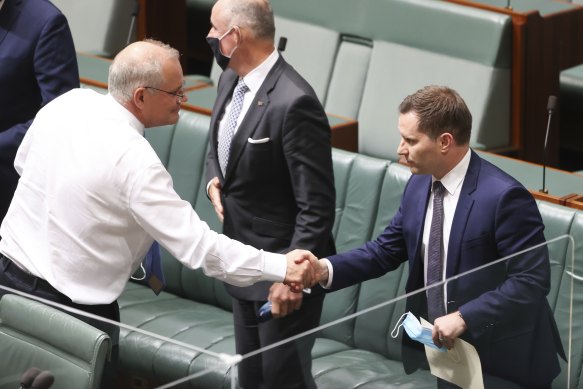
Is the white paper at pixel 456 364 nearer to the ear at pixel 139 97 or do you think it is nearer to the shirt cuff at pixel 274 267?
the shirt cuff at pixel 274 267

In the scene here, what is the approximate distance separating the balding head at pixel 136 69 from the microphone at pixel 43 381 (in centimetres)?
56

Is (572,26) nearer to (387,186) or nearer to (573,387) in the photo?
(387,186)

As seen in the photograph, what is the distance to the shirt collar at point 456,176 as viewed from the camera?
6.61 feet

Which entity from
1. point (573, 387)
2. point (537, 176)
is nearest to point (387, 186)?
point (537, 176)

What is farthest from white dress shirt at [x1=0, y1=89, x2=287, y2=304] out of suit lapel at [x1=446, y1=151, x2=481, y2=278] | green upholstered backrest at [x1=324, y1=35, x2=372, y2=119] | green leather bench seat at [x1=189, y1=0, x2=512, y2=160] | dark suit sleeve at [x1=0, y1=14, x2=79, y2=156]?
green upholstered backrest at [x1=324, y1=35, x2=372, y2=119]

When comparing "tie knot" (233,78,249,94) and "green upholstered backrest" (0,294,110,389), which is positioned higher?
"tie knot" (233,78,249,94)

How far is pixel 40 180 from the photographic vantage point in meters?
2.08

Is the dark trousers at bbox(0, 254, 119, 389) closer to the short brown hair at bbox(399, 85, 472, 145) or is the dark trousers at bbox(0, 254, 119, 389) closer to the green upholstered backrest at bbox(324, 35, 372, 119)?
the short brown hair at bbox(399, 85, 472, 145)

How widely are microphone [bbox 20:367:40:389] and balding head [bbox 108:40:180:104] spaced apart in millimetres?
543

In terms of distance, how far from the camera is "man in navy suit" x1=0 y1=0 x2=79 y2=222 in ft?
8.46

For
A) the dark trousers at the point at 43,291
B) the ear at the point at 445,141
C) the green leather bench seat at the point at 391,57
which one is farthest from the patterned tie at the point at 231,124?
the green leather bench seat at the point at 391,57

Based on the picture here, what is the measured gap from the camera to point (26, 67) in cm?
262

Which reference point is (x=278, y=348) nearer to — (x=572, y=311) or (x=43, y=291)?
(x=43, y=291)

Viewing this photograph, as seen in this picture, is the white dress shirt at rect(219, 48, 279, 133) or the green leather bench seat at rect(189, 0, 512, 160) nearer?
the white dress shirt at rect(219, 48, 279, 133)
